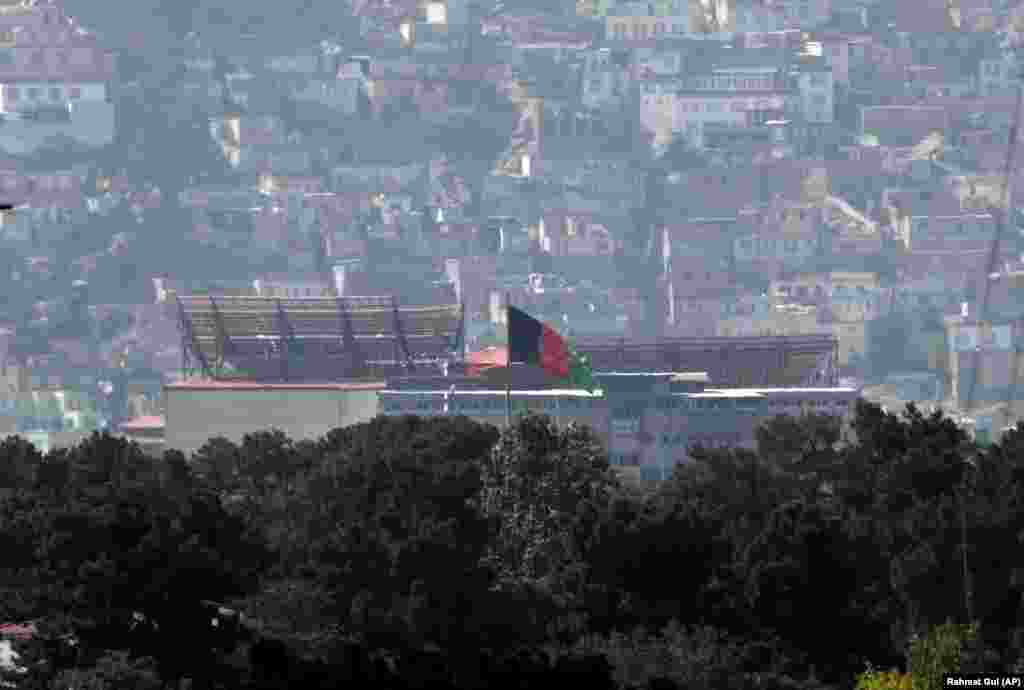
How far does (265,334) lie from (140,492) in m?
74.4

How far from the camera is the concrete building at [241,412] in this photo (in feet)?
407

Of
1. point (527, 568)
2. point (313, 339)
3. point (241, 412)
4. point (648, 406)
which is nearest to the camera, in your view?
point (527, 568)

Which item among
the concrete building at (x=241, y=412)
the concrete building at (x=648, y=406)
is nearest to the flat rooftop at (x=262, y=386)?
the concrete building at (x=241, y=412)

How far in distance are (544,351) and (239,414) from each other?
129 ft

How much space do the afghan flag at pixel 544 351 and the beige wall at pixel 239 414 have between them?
32805 millimetres

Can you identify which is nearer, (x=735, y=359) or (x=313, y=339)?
(x=313, y=339)

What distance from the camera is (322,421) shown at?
415 feet

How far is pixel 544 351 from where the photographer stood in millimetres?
86188

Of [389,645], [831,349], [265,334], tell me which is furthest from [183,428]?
[389,645]

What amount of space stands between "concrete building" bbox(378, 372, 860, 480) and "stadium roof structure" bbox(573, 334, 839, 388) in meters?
2.89

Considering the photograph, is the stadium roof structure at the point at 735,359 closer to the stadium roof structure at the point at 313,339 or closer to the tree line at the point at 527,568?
the stadium roof structure at the point at 313,339

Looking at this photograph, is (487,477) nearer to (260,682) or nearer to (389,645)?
(389,645)

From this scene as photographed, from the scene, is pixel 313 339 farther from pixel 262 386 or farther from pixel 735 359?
pixel 735 359

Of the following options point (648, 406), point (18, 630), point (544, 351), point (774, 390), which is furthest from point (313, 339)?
point (18, 630)
